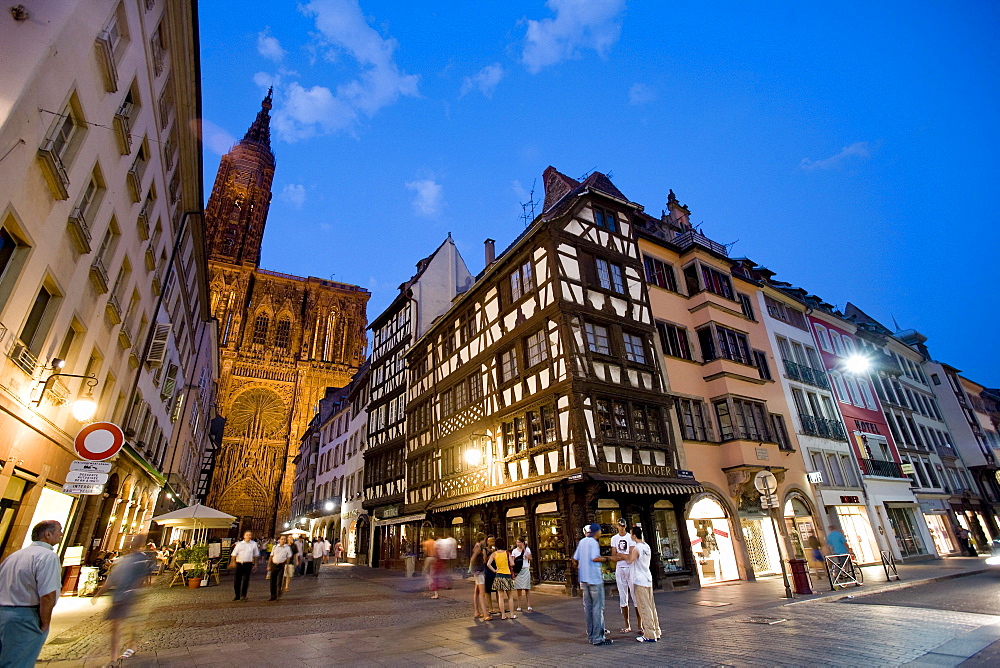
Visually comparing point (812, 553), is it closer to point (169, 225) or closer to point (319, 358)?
point (169, 225)

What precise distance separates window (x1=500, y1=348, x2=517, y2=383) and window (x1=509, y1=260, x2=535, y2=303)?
1928 mm

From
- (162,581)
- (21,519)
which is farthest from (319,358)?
(21,519)

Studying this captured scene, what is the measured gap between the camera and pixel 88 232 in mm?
9438

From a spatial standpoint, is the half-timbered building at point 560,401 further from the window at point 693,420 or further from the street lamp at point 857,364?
the street lamp at point 857,364

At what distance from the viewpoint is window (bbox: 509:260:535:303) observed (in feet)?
54.7

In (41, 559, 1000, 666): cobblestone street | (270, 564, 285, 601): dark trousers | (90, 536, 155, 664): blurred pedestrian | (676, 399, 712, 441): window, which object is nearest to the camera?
(90, 536, 155, 664): blurred pedestrian

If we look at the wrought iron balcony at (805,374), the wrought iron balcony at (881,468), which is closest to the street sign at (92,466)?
the wrought iron balcony at (805,374)

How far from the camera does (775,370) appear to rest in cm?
2080

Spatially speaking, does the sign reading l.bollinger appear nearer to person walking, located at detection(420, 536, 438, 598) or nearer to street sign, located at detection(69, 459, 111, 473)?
person walking, located at detection(420, 536, 438, 598)

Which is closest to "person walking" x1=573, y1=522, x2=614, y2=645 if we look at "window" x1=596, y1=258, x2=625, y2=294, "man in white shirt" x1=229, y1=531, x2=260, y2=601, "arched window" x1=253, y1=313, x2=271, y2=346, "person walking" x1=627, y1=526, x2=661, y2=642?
"person walking" x1=627, y1=526, x2=661, y2=642

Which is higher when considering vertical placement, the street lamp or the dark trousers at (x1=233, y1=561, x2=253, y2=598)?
the street lamp

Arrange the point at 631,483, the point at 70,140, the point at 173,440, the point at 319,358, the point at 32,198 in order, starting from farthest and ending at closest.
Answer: the point at 319,358 < the point at 173,440 < the point at 631,483 < the point at 70,140 < the point at 32,198

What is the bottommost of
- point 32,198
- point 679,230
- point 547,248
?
point 32,198

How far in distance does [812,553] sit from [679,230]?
13840mm
